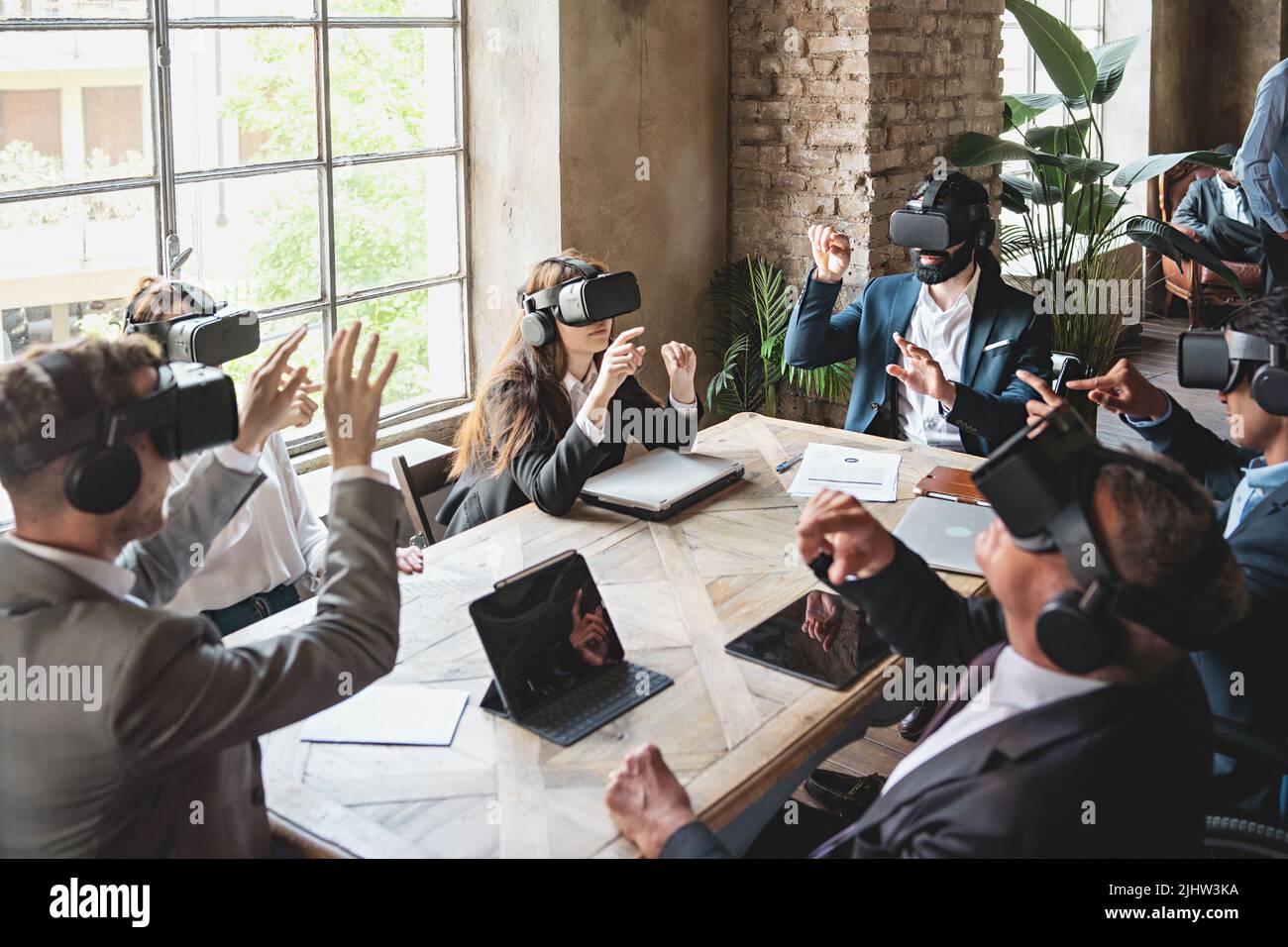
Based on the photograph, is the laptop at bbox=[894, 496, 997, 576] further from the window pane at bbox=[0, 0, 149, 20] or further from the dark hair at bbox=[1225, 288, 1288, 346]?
the window pane at bbox=[0, 0, 149, 20]

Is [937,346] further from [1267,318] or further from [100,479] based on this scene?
[100,479]

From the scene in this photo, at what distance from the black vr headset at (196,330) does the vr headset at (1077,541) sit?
1651mm

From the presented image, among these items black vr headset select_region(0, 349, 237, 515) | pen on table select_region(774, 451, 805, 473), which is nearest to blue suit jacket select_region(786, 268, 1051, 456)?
pen on table select_region(774, 451, 805, 473)

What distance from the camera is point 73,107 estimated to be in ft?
11.4

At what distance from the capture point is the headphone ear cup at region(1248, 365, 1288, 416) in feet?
7.62

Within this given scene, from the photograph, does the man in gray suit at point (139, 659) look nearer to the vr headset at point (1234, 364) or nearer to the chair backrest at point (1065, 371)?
the vr headset at point (1234, 364)

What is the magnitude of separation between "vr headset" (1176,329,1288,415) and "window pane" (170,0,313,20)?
2.84 metres

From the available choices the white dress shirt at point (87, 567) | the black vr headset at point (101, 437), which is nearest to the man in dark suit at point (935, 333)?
the black vr headset at point (101, 437)

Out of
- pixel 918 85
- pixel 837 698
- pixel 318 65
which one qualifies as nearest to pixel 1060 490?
pixel 837 698

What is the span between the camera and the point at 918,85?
207 inches

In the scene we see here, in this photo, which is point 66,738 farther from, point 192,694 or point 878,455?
point 878,455

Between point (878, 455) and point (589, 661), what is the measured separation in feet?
5.16

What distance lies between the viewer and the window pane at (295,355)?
4102mm

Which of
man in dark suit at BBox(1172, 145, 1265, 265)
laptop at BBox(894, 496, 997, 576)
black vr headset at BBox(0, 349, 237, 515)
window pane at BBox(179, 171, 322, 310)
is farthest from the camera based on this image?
man in dark suit at BBox(1172, 145, 1265, 265)
